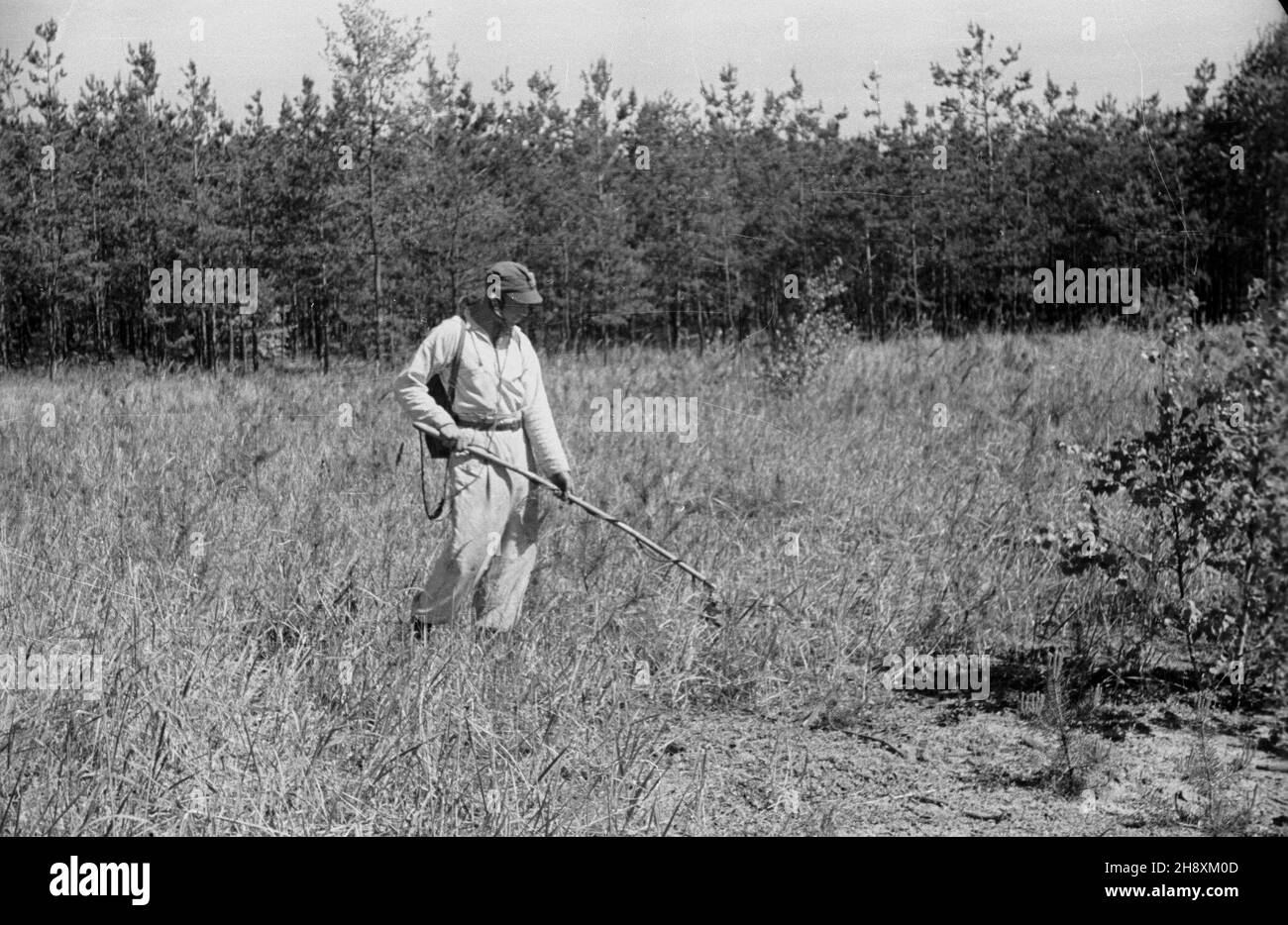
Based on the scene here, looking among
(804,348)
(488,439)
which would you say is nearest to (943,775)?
(488,439)

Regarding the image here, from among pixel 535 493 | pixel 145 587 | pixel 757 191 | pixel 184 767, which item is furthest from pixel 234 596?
pixel 757 191

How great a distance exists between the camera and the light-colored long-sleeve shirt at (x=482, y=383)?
4.96 metres

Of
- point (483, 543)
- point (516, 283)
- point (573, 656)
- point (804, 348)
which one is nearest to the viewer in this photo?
point (573, 656)

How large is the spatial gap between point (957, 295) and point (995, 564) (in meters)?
25.7

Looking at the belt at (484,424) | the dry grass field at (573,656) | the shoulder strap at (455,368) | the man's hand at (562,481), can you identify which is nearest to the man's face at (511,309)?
the shoulder strap at (455,368)

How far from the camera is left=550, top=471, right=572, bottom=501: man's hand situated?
5.24 meters

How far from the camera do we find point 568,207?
88.8 ft

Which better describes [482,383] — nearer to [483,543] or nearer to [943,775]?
[483,543]

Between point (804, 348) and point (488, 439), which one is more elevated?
point (804, 348)

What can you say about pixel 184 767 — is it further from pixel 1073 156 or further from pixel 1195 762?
pixel 1073 156

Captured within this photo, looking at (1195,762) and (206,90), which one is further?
(206,90)

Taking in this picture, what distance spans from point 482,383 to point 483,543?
0.65 m

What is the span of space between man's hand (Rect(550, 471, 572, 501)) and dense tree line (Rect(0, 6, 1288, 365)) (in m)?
13.1

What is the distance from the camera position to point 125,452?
311 inches
